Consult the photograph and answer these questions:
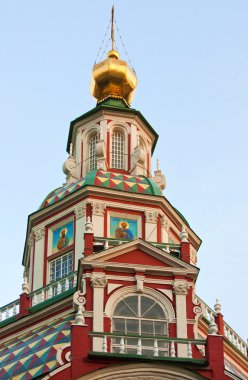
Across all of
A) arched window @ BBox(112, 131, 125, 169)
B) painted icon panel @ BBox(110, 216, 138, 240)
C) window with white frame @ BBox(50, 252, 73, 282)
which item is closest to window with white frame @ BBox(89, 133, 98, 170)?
arched window @ BBox(112, 131, 125, 169)

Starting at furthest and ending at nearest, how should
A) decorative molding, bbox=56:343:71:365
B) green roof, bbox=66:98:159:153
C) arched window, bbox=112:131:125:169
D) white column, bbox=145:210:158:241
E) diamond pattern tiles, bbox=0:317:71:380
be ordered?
green roof, bbox=66:98:159:153, arched window, bbox=112:131:125:169, white column, bbox=145:210:158:241, diamond pattern tiles, bbox=0:317:71:380, decorative molding, bbox=56:343:71:365

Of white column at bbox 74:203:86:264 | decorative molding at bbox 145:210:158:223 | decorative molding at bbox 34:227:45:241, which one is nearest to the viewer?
white column at bbox 74:203:86:264

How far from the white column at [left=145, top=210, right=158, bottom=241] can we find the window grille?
14.2ft

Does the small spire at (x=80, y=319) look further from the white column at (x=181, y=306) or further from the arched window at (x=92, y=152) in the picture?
the arched window at (x=92, y=152)

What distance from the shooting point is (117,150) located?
1786 inches

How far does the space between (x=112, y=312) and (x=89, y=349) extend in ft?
7.71

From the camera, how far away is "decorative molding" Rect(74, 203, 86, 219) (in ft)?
133

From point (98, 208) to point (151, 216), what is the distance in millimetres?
1937

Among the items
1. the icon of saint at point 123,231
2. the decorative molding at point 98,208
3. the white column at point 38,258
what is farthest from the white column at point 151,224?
the white column at point 38,258

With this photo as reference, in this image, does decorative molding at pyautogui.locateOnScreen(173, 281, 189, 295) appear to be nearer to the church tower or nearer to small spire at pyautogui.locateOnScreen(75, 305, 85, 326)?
the church tower

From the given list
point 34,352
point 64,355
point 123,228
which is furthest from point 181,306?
point 123,228

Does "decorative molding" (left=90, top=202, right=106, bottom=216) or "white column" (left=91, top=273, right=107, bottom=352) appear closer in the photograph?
"white column" (left=91, top=273, right=107, bottom=352)

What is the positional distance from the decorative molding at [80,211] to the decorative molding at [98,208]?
328mm

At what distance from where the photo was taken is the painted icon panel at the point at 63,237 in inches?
1602
